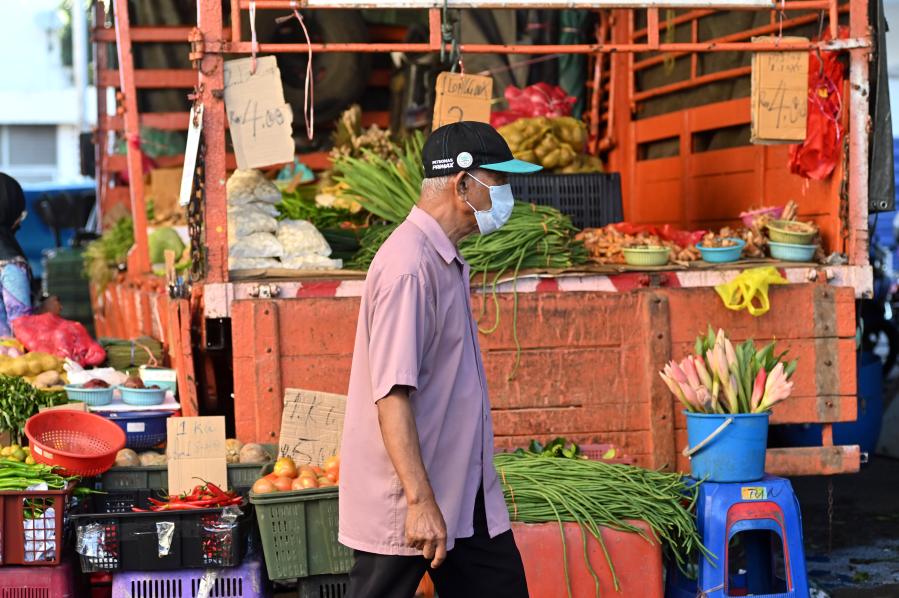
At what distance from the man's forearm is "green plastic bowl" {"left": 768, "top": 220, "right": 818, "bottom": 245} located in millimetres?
3484

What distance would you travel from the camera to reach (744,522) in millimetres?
4945

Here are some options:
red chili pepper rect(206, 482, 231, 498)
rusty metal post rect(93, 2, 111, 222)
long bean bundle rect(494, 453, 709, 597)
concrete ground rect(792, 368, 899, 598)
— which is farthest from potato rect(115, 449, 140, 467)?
rusty metal post rect(93, 2, 111, 222)

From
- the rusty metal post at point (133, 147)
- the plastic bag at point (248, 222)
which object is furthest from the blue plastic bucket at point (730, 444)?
the rusty metal post at point (133, 147)

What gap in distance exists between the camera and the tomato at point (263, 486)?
4648 millimetres

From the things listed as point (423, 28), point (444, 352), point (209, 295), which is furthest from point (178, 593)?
point (423, 28)

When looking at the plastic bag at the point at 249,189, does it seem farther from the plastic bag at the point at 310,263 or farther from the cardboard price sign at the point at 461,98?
the cardboard price sign at the point at 461,98

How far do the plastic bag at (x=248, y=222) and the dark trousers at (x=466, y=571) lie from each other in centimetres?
314

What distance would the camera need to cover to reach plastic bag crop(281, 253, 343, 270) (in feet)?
20.0

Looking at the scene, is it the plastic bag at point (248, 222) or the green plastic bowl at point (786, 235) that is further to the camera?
the plastic bag at point (248, 222)

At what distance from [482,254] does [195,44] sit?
1.56 metres

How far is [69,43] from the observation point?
1261 inches

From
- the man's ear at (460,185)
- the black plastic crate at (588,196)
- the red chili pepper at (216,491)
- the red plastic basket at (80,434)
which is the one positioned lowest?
the red chili pepper at (216,491)

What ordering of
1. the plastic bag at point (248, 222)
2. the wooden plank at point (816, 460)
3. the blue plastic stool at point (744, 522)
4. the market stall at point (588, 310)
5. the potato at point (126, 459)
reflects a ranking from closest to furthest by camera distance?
the blue plastic stool at point (744, 522) < the potato at point (126, 459) < the market stall at point (588, 310) < the wooden plank at point (816, 460) < the plastic bag at point (248, 222)

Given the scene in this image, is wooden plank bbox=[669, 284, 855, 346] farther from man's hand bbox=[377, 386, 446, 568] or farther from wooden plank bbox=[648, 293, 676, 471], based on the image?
man's hand bbox=[377, 386, 446, 568]
